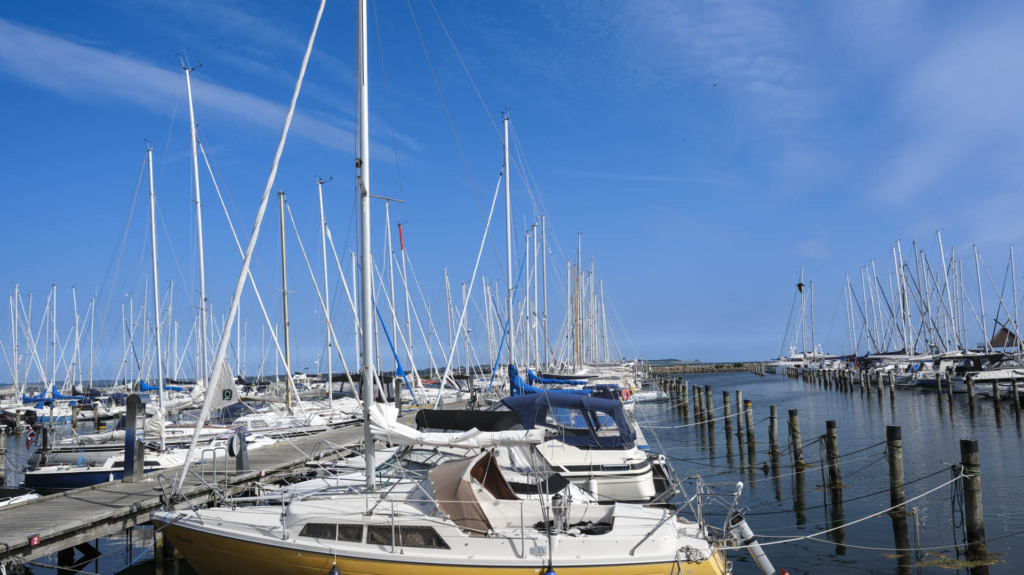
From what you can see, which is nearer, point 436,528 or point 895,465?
point 436,528

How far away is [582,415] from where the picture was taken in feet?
57.8

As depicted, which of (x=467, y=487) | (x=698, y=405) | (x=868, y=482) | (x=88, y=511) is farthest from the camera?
(x=698, y=405)

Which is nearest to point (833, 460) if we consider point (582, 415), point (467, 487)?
point (582, 415)

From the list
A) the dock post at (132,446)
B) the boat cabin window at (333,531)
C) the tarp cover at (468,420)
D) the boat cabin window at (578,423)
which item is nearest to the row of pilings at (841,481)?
the boat cabin window at (578,423)

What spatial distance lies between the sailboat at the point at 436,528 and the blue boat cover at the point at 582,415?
322 cm

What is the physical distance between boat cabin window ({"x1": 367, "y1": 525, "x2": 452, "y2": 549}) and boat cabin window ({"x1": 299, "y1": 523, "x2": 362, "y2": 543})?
0.21m

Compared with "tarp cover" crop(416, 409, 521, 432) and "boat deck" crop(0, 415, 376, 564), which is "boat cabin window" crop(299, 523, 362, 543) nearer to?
"boat deck" crop(0, 415, 376, 564)

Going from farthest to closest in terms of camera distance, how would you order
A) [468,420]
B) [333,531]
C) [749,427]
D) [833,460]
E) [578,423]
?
[749,427] < [833,460] < [578,423] < [468,420] < [333,531]

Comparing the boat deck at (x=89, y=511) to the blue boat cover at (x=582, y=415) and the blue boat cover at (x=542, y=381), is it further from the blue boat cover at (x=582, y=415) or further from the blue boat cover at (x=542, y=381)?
the blue boat cover at (x=542, y=381)

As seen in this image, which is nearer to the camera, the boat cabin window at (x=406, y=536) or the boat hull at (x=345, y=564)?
the boat hull at (x=345, y=564)

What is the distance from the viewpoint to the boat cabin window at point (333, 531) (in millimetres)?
10555

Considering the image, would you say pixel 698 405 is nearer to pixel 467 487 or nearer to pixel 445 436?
pixel 445 436

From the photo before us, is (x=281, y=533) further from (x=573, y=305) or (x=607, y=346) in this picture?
(x=607, y=346)

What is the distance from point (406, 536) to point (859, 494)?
13963mm
